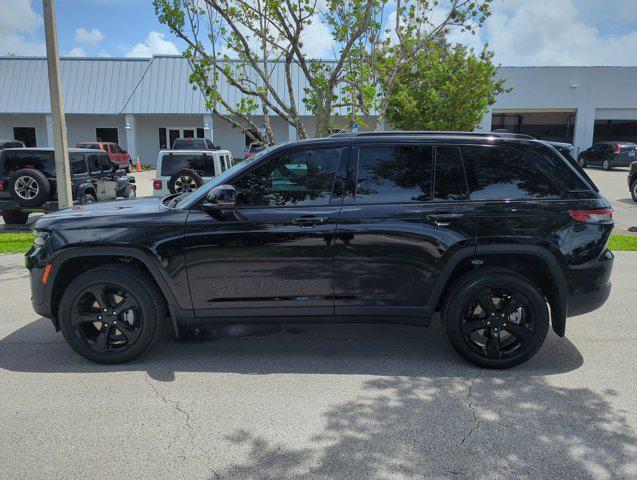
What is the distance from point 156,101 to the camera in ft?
104

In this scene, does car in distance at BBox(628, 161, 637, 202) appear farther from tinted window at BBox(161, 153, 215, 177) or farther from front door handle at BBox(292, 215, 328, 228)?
front door handle at BBox(292, 215, 328, 228)

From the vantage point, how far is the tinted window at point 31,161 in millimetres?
11483

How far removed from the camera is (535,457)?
3.03 meters

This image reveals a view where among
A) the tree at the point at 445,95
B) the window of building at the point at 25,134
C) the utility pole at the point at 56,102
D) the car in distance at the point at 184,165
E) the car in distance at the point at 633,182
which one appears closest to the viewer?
the utility pole at the point at 56,102

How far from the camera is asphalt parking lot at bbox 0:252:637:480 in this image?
9.71 ft

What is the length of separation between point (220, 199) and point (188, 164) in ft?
27.3

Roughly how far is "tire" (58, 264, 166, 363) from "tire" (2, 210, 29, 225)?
9.20 meters

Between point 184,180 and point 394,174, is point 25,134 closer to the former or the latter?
point 184,180

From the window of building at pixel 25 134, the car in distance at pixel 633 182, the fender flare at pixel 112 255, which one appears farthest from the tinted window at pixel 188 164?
the window of building at pixel 25 134

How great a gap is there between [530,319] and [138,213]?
10.9ft

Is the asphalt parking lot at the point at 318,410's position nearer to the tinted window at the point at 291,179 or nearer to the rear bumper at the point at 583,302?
the rear bumper at the point at 583,302

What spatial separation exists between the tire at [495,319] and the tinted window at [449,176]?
26.7 inches

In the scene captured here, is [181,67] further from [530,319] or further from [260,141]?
[530,319]

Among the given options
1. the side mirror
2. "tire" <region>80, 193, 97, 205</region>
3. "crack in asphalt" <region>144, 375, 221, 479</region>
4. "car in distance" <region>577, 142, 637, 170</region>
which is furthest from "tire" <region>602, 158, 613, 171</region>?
"crack in asphalt" <region>144, 375, 221, 479</region>
